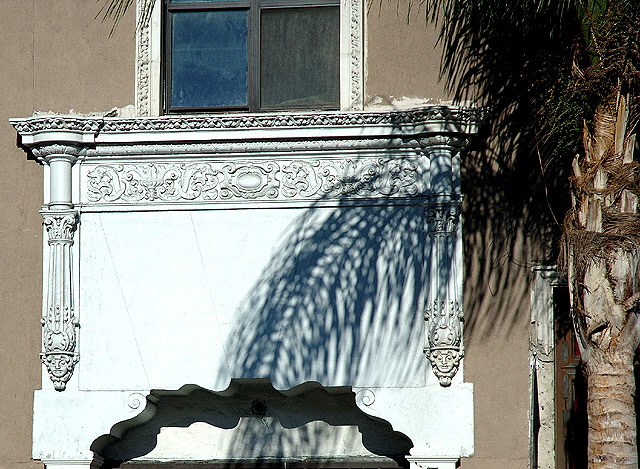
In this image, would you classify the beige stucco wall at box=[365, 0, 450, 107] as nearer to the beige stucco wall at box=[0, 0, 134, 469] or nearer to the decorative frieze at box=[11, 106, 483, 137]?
the decorative frieze at box=[11, 106, 483, 137]

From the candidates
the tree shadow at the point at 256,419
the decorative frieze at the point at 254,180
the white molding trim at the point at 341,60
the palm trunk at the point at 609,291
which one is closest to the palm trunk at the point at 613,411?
the palm trunk at the point at 609,291

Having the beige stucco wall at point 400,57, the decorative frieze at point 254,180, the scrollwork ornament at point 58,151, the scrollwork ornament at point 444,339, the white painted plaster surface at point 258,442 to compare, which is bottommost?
the white painted plaster surface at point 258,442

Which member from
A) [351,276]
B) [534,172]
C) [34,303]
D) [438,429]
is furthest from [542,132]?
[34,303]

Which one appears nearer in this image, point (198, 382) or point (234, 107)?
point (198, 382)

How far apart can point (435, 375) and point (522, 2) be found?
10.0 ft

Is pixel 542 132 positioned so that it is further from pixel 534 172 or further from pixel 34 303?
pixel 34 303

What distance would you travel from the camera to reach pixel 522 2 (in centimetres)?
870

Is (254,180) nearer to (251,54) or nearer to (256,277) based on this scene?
(256,277)

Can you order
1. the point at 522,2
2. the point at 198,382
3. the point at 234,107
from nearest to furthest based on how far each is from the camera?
the point at 522,2, the point at 198,382, the point at 234,107

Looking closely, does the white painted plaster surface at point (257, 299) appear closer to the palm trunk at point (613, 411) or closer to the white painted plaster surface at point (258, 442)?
the white painted plaster surface at point (258, 442)

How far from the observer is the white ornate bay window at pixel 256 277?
9.20m

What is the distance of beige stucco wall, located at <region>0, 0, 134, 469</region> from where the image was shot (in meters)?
9.60

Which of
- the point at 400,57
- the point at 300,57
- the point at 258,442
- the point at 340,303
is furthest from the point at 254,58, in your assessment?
the point at 258,442

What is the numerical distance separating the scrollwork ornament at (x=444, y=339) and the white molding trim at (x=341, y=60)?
6.16 feet
